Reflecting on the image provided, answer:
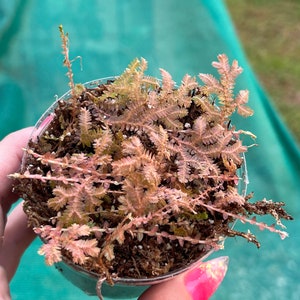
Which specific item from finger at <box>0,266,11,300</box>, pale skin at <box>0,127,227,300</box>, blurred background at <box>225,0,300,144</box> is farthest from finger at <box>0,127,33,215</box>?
blurred background at <box>225,0,300,144</box>

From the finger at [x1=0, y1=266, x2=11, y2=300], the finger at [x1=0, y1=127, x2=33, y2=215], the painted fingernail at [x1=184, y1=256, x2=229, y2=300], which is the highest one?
the finger at [x1=0, y1=127, x2=33, y2=215]

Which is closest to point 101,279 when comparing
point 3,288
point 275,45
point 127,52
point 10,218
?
point 3,288

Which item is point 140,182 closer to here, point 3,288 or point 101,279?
point 101,279

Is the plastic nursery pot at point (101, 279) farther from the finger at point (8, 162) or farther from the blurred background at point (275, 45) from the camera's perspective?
the blurred background at point (275, 45)

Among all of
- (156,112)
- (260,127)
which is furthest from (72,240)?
(260,127)

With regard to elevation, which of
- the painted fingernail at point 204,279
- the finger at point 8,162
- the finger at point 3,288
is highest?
the finger at point 8,162

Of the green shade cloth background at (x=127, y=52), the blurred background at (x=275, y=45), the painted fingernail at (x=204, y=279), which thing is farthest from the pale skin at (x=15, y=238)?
the blurred background at (x=275, y=45)

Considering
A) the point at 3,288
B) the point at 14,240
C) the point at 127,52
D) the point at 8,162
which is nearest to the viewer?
the point at 3,288

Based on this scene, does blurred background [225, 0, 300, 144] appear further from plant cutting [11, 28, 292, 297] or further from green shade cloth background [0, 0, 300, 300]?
plant cutting [11, 28, 292, 297]
